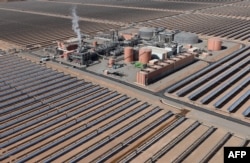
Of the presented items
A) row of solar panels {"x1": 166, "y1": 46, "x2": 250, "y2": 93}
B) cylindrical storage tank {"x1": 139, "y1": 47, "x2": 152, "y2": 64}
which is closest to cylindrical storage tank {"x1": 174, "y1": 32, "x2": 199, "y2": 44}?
row of solar panels {"x1": 166, "y1": 46, "x2": 250, "y2": 93}

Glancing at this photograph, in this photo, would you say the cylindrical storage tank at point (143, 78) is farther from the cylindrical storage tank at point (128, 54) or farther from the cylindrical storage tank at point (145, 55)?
the cylindrical storage tank at point (128, 54)

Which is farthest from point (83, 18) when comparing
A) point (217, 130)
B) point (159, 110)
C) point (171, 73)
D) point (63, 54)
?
point (217, 130)

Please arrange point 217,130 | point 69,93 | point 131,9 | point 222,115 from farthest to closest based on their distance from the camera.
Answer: point 131,9 < point 69,93 < point 222,115 < point 217,130

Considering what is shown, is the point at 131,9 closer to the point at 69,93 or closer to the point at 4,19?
the point at 4,19

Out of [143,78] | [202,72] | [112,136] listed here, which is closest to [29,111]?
[112,136]

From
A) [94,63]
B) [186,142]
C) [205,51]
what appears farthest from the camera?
[205,51]

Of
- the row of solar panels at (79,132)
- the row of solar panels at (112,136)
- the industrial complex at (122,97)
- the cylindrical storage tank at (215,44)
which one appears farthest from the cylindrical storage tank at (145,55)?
the row of solar panels at (112,136)

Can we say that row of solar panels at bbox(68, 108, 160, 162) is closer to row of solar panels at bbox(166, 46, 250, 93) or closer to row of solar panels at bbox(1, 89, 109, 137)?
row of solar panels at bbox(166, 46, 250, 93)

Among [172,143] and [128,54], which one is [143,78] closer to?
[128,54]
